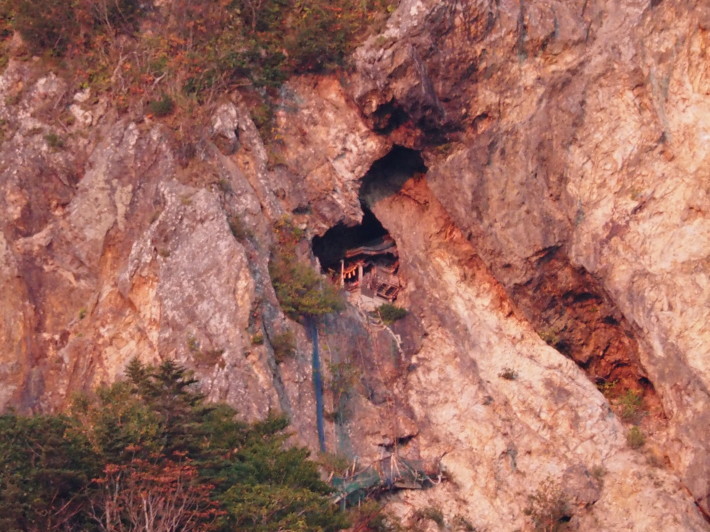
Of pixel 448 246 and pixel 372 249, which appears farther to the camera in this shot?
pixel 372 249

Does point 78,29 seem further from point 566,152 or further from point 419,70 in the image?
point 566,152

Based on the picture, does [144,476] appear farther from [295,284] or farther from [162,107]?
[162,107]

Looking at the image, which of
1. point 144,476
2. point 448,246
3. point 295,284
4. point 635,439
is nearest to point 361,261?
point 448,246

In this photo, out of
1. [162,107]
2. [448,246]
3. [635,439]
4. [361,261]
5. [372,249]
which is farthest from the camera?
[361,261]

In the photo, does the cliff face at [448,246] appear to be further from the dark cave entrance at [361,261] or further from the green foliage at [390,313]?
the dark cave entrance at [361,261]

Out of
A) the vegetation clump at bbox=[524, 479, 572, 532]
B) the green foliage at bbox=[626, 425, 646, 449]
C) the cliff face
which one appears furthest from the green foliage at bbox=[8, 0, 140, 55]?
the green foliage at bbox=[626, 425, 646, 449]

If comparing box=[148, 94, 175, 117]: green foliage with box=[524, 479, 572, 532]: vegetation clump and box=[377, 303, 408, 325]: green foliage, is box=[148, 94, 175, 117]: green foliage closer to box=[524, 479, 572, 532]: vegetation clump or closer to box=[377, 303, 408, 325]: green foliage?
box=[377, 303, 408, 325]: green foliage

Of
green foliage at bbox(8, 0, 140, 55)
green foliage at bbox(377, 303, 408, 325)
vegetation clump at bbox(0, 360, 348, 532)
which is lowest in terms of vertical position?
vegetation clump at bbox(0, 360, 348, 532)
